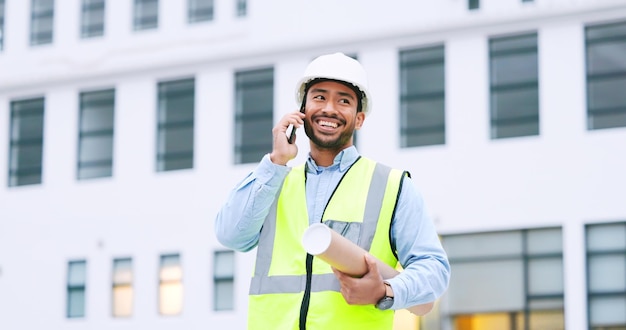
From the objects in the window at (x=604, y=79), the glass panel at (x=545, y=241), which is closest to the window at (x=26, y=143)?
the glass panel at (x=545, y=241)

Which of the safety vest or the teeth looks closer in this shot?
the safety vest

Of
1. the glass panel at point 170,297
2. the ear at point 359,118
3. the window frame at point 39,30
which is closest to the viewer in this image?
the ear at point 359,118

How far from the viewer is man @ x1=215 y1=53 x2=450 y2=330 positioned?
452 cm

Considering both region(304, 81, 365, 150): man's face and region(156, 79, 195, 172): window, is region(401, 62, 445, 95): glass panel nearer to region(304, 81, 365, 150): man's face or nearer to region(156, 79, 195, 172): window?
region(156, 79, 195, 172): window

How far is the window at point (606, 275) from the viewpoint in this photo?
923 inches

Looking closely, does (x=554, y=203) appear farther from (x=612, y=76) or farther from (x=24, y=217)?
(x=24, y=217)

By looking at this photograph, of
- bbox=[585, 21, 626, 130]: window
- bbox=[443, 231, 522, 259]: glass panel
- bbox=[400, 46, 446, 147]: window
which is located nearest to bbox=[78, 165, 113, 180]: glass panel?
bbox=[400, 46, 446, 147]: window

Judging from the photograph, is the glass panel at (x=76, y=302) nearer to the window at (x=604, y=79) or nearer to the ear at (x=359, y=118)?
the window at (x=604, y=79)

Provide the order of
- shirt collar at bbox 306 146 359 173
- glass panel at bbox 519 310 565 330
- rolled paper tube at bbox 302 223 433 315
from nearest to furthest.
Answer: rolled paper tube at bbox 302 223 433 315, shirt collar at bbox 306 146 359 173, glass panel at bbox 519 310 565 330

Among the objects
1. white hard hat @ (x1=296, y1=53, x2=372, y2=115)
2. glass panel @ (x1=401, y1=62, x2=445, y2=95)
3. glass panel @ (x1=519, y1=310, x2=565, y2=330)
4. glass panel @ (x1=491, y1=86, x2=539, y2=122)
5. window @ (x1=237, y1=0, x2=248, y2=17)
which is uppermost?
window @ (x1=237, y1=0, x2=248, y2=17)

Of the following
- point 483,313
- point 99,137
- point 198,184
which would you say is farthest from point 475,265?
point 99,137

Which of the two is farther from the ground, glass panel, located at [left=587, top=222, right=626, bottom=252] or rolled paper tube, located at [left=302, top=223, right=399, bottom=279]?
glass panel, located at [left=587, top=222, right=626, bottom=252]

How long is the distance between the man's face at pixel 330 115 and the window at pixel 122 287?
2407cm

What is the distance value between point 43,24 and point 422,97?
377 inches
